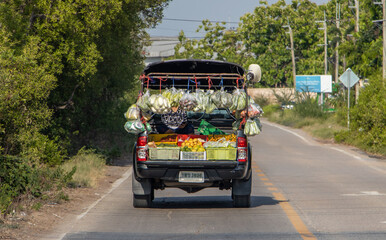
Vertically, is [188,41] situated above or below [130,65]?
above

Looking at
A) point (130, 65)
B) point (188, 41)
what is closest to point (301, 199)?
point (130, 65)

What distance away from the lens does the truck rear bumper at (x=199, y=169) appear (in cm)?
1196

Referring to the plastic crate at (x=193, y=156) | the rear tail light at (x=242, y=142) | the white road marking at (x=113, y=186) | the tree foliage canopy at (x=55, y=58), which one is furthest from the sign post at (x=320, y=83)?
the plastic crate at (x=193, y=156)

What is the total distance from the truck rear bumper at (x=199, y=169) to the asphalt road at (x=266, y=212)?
644 millimetres

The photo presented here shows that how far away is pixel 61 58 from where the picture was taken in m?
19.8

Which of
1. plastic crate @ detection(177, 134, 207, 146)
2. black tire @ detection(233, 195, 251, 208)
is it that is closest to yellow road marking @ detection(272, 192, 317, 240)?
black tire @ detection(233, 195, 251, 208)

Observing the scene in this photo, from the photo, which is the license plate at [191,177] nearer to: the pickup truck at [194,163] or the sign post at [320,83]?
the pickup truck at [194,163]

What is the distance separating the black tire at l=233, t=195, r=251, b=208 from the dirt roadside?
2735 mm

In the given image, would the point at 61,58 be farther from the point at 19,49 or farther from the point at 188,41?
the point at 188,41

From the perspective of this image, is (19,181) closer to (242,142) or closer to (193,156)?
(193,156)

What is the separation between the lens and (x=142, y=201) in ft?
42.5

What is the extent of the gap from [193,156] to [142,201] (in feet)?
5.17

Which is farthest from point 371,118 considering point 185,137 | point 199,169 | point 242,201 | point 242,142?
point 199,169

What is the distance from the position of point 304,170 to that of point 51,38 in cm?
827
